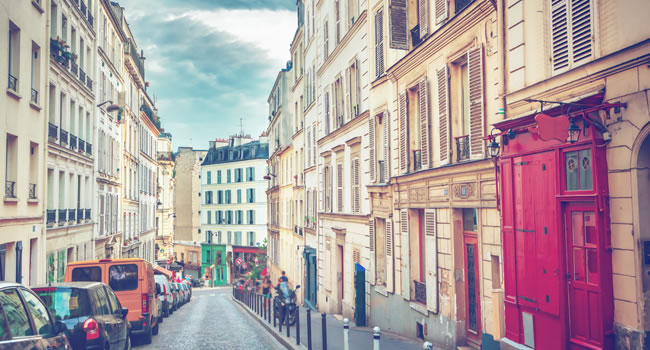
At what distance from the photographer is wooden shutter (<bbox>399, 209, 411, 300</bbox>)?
14.4 m

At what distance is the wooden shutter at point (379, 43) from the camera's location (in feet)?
54.0

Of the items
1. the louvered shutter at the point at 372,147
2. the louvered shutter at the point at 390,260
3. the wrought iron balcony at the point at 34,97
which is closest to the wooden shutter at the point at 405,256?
the louvered shutter at the point at 390,260

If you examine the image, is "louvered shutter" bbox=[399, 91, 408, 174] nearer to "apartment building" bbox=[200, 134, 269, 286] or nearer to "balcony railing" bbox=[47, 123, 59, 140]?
"balcony railing" bbox=[47, 123, 59, 140]

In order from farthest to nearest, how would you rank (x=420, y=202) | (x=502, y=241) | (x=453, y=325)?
(x=420, y=202)
(x=453, y=325)
(x=502, y=241)

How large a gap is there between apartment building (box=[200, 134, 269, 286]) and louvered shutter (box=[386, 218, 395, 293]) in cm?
5473

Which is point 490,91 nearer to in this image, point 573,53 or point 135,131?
point 573,53

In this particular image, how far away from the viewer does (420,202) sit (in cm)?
1355

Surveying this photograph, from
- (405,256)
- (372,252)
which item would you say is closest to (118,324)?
(405,256)

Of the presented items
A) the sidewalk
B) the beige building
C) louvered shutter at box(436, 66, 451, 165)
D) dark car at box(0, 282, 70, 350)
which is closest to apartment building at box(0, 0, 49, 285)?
the sidewalk

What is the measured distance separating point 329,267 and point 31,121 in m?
11.5

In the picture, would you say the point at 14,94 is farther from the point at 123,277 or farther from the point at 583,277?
the point at 583,277

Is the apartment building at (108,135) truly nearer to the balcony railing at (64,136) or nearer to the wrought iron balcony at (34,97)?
the balcony railing at (64,136)

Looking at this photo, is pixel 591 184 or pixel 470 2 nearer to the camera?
pixel 591 184

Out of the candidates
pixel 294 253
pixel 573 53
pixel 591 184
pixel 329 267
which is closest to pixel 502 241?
pixel 591 184
